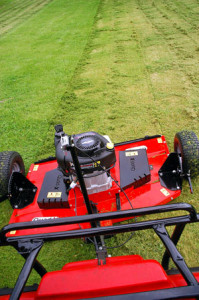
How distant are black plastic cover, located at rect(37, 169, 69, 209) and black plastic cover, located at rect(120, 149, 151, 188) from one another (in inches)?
24.1

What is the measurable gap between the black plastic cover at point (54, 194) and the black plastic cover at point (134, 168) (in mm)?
613

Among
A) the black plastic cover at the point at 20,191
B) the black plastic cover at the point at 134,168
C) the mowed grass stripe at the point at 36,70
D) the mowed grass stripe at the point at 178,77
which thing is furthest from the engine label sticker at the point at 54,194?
the mowed grass stripe at the point at 178,77

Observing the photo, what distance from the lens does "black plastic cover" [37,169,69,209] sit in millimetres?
2391

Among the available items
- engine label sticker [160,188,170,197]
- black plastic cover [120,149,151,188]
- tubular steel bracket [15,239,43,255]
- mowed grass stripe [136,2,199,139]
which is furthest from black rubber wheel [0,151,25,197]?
mowed grass stripe [136,2,199,139]

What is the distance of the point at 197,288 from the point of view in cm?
93

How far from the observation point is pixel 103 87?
5.31 m

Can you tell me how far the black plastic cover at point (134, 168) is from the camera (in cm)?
248

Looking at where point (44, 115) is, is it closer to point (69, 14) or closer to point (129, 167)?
point (129, 167)

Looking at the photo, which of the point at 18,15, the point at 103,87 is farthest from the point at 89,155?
the point at 18,15

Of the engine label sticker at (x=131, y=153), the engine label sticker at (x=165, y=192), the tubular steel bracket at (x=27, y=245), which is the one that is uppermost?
the tubular steel bracket at (x=27, y=245)

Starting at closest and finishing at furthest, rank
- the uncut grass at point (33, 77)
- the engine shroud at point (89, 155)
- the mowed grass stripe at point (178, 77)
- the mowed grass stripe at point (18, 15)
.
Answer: the engine shroud at point (89, 155), the uncut grass at point (33, 77), the mowed grass stripe at point (178, 77), the mowed grass stripe at point (18, 15)

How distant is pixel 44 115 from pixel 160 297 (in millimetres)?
4239

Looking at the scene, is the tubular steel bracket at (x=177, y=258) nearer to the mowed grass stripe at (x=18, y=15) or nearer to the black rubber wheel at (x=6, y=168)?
the black rubber wheel at (x=6, y=168)

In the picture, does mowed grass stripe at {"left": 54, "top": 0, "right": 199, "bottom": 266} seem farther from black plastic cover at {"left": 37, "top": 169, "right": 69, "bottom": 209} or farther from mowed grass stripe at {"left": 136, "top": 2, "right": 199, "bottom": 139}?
black plastic cover at {"left": 37, "top": 169, "right": 69, "bottom": 209}
